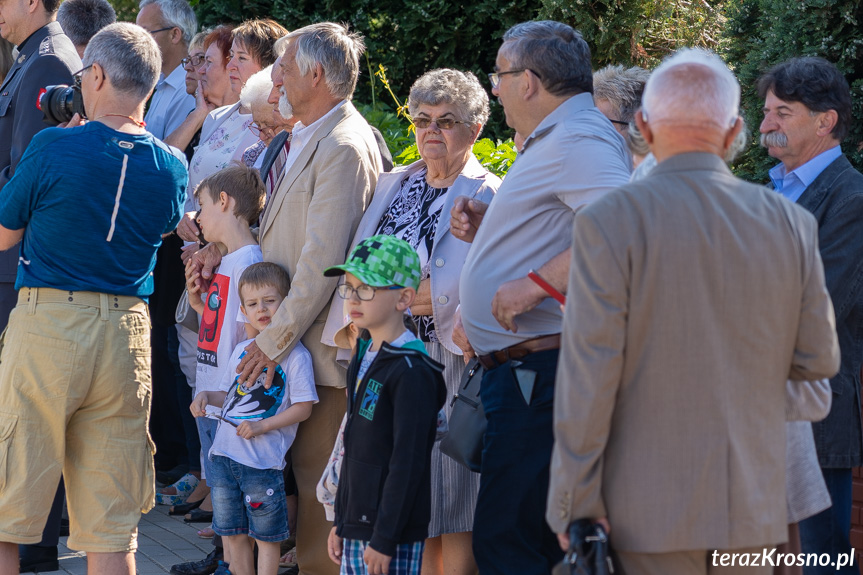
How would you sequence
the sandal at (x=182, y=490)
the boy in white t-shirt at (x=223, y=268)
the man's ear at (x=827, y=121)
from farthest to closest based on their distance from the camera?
the sandal at (x=182, y=490) < the boy in white t-shirt at (x=223, y=268) < the man's ear at (x=827, y=121)

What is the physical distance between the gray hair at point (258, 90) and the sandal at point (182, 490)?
2303 mm

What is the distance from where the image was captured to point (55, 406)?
388 centimetres

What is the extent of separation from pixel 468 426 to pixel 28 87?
290cm

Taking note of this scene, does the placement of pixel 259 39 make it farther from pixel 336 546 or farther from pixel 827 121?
pixel 336 546

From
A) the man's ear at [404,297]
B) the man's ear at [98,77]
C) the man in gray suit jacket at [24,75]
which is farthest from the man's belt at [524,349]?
the man in gray suit jacket at [24,75]

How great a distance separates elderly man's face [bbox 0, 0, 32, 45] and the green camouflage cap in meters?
2.62

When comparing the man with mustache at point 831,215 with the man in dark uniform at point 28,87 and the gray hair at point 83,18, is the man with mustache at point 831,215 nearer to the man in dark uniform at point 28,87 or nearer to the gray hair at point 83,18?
the man in dark uniform at point 28,87

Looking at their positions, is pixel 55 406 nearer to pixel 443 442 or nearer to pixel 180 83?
pixel 443 442

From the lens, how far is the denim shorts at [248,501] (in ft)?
13.9

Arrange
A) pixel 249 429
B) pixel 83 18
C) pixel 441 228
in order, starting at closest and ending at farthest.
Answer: pixel 441 228
pixel 249 429
pixel 83 18

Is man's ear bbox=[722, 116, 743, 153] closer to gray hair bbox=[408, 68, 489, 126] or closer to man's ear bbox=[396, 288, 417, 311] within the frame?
man's ear bbox=[396, 288, 417, 311]

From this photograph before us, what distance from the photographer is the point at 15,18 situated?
5070mm

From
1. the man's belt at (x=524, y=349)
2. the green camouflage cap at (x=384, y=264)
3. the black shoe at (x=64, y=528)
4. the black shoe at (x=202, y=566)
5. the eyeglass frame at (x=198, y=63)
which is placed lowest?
the black shoe at (x=64, y=528)

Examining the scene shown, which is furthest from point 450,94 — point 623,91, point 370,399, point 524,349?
point 370,399
